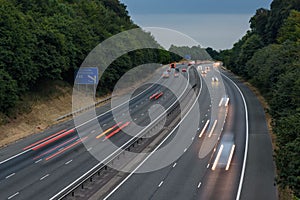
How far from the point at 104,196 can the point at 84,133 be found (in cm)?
2261

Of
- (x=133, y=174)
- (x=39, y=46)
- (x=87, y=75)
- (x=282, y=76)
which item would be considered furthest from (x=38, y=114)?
(x=282, y=76)

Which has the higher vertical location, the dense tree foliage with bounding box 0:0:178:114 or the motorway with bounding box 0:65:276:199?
the dense tree foliage with bounding box 0:0:178:114

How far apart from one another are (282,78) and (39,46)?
38593 mm

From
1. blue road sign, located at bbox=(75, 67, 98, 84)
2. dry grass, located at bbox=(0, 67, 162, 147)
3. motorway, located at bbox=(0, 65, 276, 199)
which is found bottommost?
motorway, located at bbox=(0, 65, 276, 199)

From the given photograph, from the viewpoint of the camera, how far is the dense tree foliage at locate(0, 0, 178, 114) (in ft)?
183

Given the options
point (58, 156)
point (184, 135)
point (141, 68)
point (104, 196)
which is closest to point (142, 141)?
point (184, 135)

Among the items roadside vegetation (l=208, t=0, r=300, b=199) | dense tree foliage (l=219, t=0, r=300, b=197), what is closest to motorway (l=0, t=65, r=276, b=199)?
roadside vegetation (l=208, t=0, r=300, b=199)

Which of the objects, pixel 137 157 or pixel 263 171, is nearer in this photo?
pixel 263 171

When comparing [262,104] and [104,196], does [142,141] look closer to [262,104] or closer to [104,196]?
[104,196]

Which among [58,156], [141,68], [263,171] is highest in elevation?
[141,68]

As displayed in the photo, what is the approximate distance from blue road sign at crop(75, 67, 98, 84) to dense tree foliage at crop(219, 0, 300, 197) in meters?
29.9

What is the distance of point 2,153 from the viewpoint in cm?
4550

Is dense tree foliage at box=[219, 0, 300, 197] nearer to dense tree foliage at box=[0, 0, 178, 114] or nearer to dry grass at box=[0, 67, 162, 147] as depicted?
dry grass at box=[0, 67, 162, 147]

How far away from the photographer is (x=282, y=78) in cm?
→ 4988
